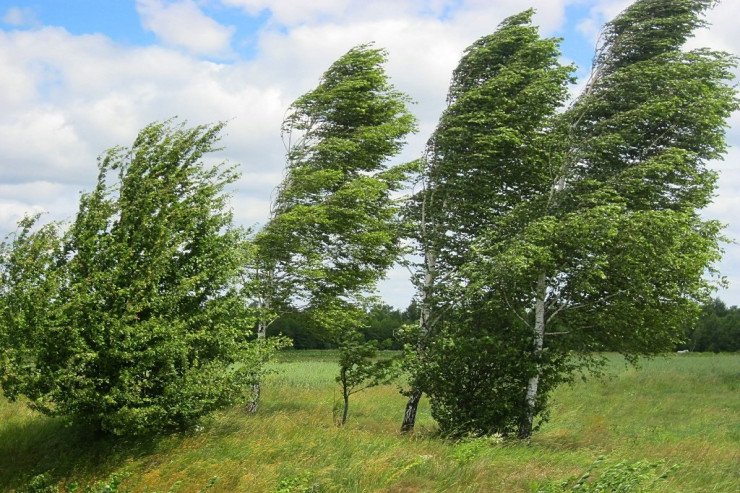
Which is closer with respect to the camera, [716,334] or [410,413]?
[410,413]

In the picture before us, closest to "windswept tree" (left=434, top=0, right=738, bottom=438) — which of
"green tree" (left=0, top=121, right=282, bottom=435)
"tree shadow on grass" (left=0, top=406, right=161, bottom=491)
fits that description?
"green tree" (left=0, top=121, right=282, bottom=435)

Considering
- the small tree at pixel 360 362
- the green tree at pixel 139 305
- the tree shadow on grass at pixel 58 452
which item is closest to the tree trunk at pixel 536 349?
the small tree at pixel 360 362

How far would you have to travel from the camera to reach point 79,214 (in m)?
12.3

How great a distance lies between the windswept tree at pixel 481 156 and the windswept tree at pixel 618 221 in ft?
1.36

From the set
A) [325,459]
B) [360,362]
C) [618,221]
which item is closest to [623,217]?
[618,221]

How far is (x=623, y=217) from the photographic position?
16.2 metres

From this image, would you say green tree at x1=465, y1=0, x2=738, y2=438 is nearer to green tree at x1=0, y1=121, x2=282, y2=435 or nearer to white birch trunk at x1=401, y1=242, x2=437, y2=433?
white birch trunk at x1=401, y1=242, x2=437, y2=433

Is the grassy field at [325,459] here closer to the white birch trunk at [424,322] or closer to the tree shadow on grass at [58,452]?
the tree shadow on grass at [58,452]

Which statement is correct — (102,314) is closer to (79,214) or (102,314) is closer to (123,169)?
(79,214)

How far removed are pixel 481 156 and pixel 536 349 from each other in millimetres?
5879

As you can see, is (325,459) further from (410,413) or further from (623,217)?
(623,217)

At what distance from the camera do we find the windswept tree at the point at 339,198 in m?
20.8

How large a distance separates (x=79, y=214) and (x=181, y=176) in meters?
2.03

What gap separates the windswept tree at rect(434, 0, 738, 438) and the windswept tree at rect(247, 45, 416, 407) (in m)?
4.52
